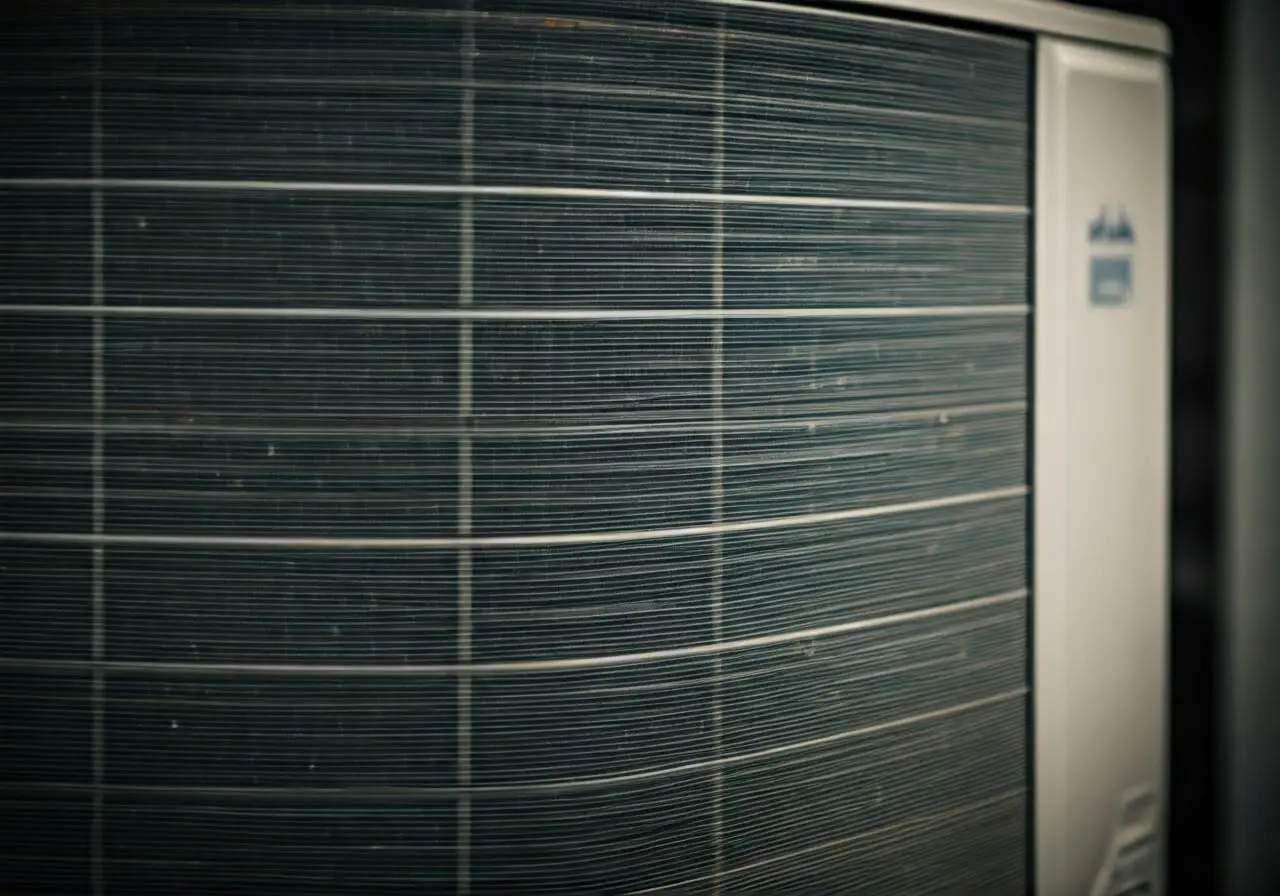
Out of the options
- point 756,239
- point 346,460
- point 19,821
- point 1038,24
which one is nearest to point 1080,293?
point 1038,24

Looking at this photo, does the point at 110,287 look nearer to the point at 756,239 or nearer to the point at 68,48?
the point at 68,48

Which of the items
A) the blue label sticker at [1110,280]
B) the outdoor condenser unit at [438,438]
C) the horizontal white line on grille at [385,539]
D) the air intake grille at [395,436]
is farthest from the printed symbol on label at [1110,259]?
the horizontal white line on grille at [385,539]

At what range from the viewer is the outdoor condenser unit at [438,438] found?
238 cm

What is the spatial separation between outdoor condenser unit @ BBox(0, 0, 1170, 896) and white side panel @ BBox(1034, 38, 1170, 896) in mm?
564

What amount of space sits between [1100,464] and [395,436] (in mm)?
1719

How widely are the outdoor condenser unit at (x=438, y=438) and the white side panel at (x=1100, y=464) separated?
0.56 meters

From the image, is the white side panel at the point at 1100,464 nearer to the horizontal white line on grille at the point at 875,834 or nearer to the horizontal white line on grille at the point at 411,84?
the horizontal white line on grille at the point at 875,834

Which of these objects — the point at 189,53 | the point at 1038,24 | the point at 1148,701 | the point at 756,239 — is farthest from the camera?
the point at 1148,701

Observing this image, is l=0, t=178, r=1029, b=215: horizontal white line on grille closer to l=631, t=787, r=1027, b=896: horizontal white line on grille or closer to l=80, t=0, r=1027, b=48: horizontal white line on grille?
l=80, t=0, r=1027, b=48: horizontal white line on grille

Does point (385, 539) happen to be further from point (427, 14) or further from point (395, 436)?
point (427, 14)

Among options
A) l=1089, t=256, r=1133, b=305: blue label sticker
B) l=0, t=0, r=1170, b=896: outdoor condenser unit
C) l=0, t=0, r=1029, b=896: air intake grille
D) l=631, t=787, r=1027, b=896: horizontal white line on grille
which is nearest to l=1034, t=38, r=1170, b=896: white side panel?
l=1089, t=256, r=1133, b=305: blue label sticker

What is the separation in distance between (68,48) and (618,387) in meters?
1.06

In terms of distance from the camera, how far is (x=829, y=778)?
278 cm

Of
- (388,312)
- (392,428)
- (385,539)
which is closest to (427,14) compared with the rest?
(388,312)
